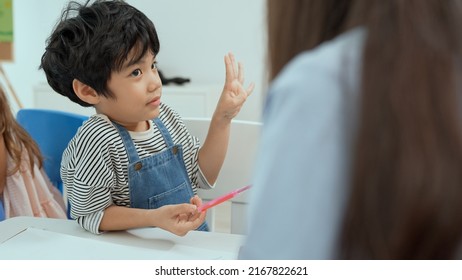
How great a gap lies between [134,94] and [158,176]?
15 cm

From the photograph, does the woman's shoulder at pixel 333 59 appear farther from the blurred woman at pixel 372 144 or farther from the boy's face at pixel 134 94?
the boy's face at pixel 134 94

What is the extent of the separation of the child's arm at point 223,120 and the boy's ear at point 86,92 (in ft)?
0.73

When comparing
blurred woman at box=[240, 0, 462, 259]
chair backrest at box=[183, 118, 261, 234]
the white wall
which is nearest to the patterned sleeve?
chair backrest at box=[183, 118, 261, 234]

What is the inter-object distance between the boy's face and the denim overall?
0.10 feet

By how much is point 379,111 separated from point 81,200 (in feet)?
2.38

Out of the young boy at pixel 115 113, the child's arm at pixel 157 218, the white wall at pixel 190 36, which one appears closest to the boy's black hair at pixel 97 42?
the young boy at pixel 115 113

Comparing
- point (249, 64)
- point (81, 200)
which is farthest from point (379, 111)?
point (249, 64)

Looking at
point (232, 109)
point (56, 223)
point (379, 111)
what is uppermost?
point (379, 111)

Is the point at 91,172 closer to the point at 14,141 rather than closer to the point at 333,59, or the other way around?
the point at 14,141

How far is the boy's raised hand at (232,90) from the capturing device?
109cm

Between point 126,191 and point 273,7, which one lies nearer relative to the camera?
point 273,7

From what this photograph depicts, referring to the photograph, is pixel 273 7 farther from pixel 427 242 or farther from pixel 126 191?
pixel 126 191

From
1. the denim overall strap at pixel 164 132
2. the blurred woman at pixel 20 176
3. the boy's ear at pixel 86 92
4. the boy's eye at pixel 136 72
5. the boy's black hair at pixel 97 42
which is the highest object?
the boy's black hair at pixel 97 42

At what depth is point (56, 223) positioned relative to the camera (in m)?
1.04
